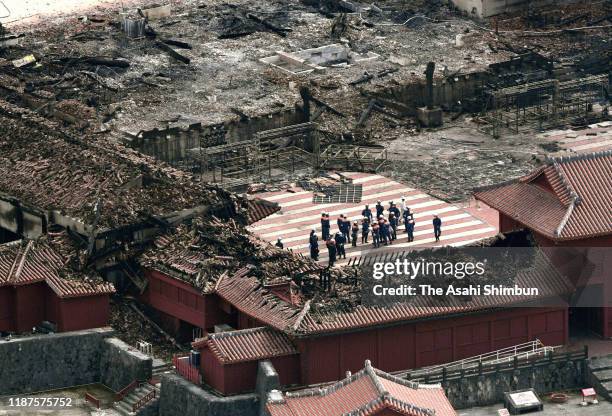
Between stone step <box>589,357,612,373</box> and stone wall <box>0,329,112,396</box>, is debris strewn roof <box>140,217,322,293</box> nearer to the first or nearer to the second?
stone wall <box>0,329,112,396</box>

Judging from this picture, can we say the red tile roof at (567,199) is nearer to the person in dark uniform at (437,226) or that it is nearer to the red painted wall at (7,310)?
the person in dark uniform at (437,226)

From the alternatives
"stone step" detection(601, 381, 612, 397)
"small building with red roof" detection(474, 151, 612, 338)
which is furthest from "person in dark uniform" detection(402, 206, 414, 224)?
"stone step" detection(601, 381, 612, 397)

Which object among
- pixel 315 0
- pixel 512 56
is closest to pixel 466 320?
pixel 512 56

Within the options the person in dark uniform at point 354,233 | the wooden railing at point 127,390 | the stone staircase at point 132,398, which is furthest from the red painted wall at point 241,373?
the person in dark uniform at point 354,233

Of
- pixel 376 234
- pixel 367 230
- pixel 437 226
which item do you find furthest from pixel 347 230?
pixel 437 226

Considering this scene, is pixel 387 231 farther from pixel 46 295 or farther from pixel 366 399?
pixel 366 399

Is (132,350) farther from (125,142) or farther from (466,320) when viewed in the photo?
(125,142)
